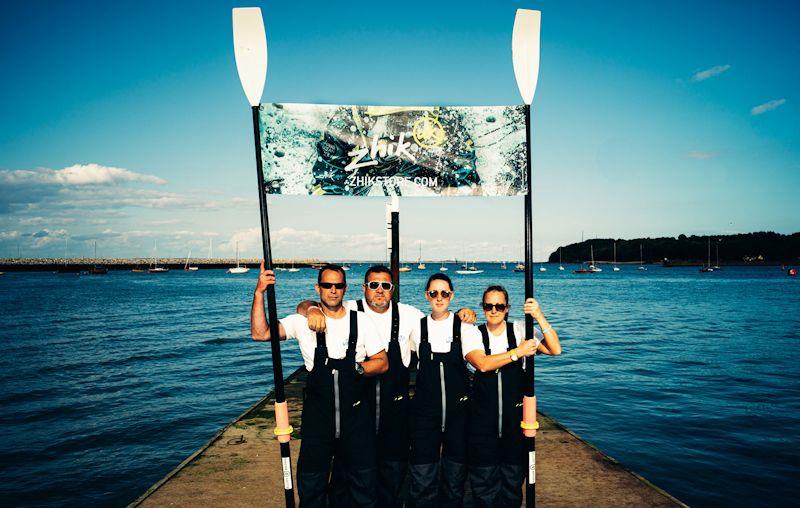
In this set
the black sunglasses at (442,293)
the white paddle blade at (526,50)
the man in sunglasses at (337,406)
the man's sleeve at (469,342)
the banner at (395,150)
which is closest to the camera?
the man in sunglasses at (337,406)

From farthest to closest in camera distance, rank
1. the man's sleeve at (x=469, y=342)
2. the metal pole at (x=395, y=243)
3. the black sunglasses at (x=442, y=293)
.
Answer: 1. the metal pole at (x=395, y=243)
2. the black sunglasses at (x=442, y=293)
3. the man's sleeve at (x=469, y=342)

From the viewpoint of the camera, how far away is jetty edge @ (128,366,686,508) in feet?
16.4

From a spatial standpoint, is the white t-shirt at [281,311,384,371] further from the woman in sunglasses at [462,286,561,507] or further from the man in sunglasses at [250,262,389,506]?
the woman in sunglasses at [462,286,561,507]

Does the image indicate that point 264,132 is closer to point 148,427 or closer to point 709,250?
point 148,427

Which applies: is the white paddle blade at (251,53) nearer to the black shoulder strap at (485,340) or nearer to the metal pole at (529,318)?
the metal pole at (529,318)

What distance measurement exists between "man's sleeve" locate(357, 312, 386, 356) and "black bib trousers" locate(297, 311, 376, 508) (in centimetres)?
12

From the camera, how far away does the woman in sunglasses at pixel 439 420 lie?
4.18 metres

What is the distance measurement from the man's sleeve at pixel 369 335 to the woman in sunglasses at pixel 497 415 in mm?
799

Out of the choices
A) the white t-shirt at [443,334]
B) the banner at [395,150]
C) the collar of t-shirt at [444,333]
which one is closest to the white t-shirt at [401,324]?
the white t-shirt at [443,334]

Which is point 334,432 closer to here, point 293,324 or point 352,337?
point 352,337

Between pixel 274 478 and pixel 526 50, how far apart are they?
5.48 m

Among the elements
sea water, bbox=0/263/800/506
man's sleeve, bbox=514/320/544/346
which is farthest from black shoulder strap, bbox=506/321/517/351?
sea water, bbox=0/263/800/506

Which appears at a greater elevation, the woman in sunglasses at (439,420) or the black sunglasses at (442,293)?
the black sunglasses at (442,293)

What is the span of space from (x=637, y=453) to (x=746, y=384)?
9257mm
